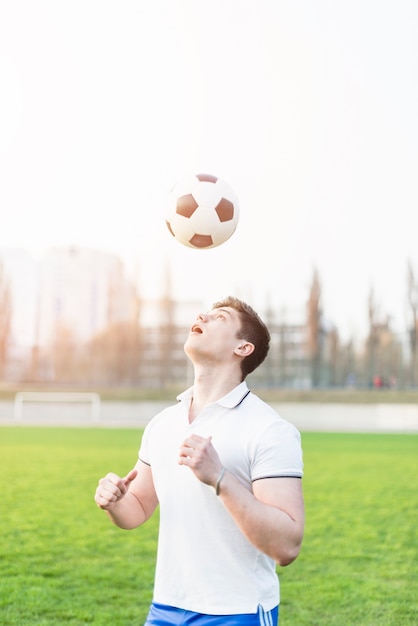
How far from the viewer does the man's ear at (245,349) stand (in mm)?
3039

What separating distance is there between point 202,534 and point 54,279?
87554mm

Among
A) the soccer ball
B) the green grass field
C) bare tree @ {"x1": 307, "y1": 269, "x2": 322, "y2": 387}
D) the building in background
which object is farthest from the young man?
bare tree @ {"x1": 307, "y1": 269, "x2": 322, "y2": 387}

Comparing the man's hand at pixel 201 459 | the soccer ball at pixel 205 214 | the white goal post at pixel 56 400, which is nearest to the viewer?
the man's hand at pixel 201 459

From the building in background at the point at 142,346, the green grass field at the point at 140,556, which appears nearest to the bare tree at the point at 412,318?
the building in background at the point at 142,346

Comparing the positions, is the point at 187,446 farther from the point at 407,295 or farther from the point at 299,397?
the point at 407,295

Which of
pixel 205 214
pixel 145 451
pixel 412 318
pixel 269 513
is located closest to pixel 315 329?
pixel 412 318

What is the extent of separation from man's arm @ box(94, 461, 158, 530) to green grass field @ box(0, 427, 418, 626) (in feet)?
8.49

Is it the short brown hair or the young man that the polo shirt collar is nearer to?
the young man

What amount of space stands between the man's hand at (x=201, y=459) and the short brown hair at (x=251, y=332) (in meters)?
0.67

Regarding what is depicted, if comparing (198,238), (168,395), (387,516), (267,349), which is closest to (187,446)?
(267,349)

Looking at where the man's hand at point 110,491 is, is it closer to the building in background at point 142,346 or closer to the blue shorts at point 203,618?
the blue shorts at point 203,618

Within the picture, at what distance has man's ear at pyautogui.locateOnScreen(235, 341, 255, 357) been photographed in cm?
304

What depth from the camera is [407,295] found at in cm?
5369

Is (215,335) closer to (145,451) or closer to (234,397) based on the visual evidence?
(234,397)
